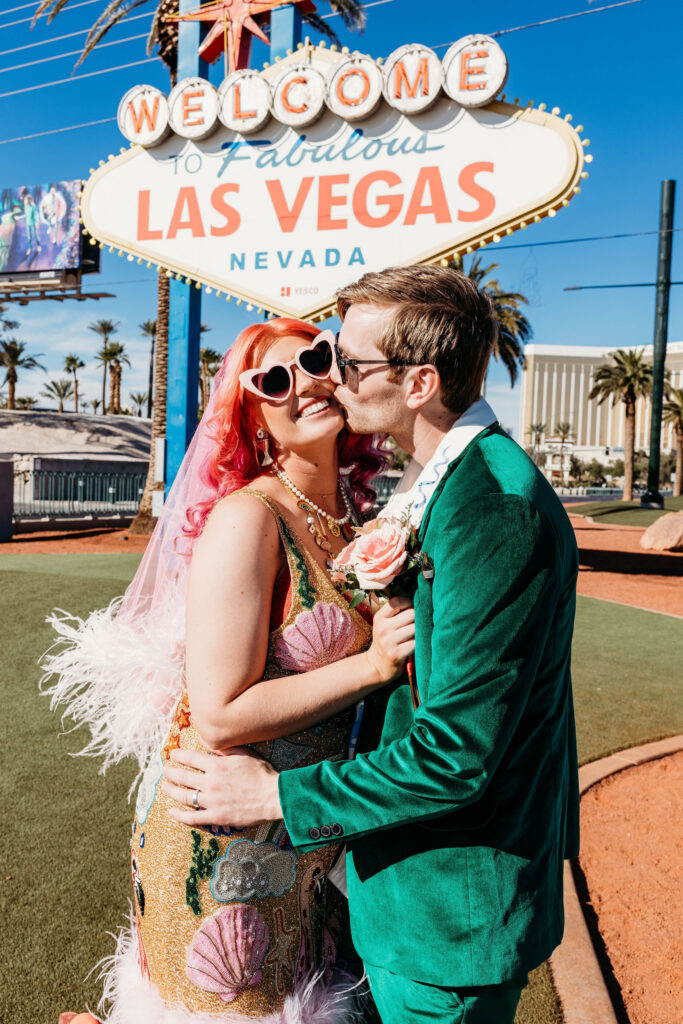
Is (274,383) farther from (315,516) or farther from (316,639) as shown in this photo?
(316,639)

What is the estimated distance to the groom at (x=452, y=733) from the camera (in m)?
1.30

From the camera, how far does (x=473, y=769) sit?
51.0 inches

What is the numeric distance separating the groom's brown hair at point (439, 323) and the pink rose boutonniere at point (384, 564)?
1.08 feet

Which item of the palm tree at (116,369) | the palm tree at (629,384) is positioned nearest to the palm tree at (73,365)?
the palm tree at (116,369)

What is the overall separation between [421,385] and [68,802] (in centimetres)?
375

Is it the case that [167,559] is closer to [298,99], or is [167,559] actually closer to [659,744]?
[659,744]

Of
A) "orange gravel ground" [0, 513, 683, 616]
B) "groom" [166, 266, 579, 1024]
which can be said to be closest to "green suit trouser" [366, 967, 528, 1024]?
"groom" [166, 266, 579, 1024]

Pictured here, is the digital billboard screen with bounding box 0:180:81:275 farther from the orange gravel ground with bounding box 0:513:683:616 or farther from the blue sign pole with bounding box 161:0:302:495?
the blue sign pole with bounding box 161:0:302:495

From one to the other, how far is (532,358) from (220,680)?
679 feet

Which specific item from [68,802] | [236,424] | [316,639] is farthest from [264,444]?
[68,802]

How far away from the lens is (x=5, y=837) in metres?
3.85

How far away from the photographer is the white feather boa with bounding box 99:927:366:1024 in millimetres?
1755

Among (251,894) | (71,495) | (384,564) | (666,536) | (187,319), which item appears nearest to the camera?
(384,564)

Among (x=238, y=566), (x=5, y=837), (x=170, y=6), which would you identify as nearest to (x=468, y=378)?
(x=238, y=566)
